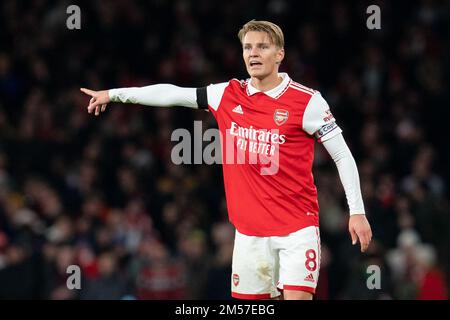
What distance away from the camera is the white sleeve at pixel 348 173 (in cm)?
712

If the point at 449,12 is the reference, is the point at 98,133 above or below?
below

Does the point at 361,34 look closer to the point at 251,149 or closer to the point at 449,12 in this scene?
the point at 449,12

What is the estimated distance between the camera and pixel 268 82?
7.38 metres

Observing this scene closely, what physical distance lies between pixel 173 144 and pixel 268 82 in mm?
7284

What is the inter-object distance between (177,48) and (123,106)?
180 cm

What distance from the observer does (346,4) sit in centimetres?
1689

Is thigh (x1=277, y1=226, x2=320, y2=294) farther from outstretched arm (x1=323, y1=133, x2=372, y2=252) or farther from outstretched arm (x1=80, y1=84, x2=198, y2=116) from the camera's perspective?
outstretched arm (x1=80, y1=84, x2=198, y2=116)

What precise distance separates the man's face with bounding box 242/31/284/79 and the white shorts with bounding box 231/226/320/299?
112 centimetres

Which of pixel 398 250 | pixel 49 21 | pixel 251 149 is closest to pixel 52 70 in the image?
pixel 49 21

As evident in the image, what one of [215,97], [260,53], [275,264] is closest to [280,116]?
[260,53]

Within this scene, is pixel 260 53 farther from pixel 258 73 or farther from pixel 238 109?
pixel 238 109

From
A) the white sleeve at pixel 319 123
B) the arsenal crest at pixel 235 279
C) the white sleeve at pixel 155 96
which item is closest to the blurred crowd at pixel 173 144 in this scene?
the arsenal crest at pixel 235 279

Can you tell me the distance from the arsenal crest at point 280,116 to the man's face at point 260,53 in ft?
0.90
